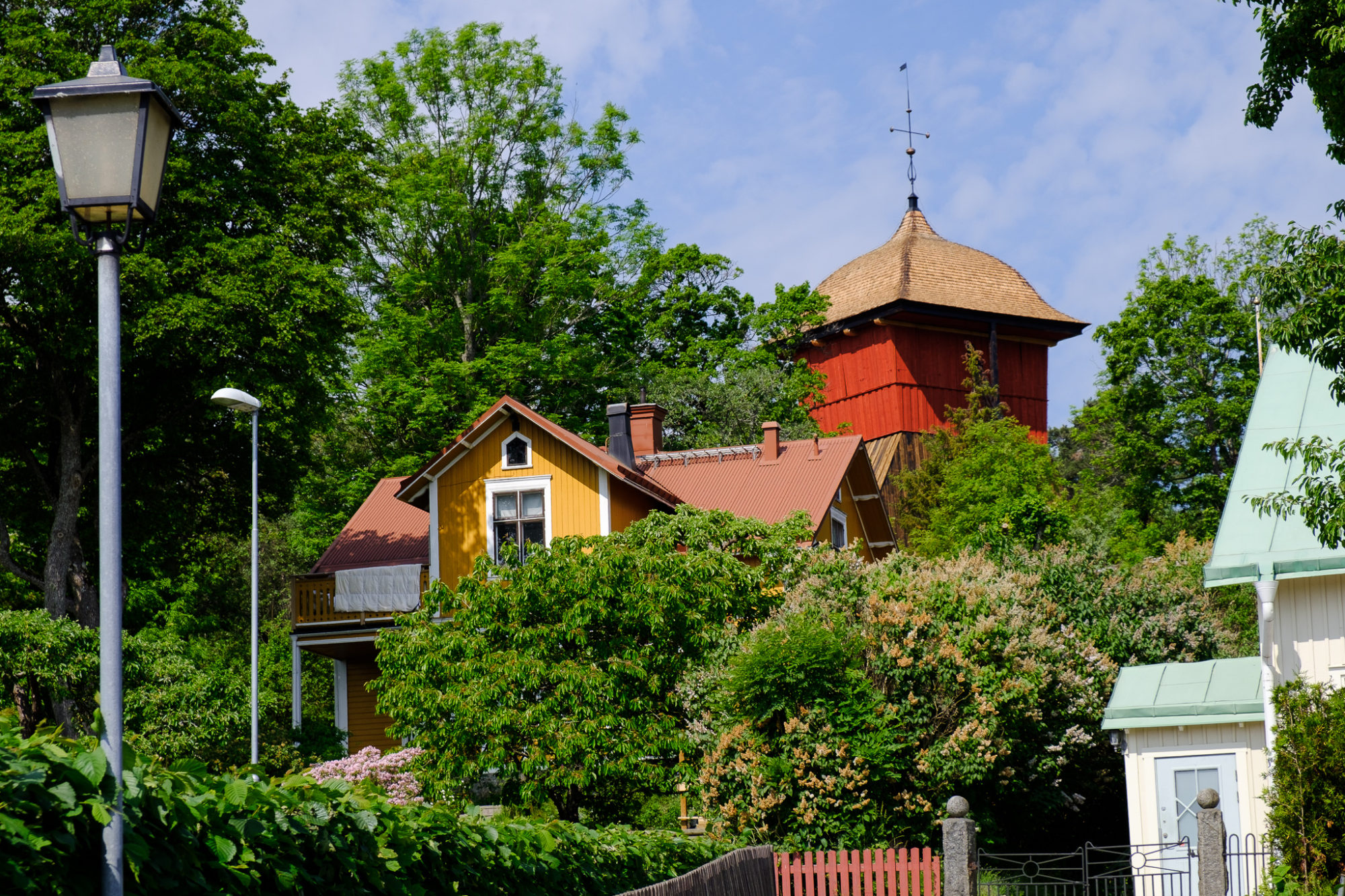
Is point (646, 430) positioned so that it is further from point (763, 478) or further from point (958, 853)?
point (958, 853)

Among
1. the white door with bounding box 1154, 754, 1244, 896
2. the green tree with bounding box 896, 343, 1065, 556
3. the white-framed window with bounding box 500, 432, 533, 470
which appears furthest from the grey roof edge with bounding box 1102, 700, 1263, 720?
the white-framed window with bounding box 500, 432, 533, 470

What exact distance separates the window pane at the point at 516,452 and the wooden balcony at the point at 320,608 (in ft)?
10.2

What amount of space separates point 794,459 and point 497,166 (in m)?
16.1

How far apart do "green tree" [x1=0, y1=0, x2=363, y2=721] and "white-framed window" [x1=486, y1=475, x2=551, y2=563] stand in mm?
4150

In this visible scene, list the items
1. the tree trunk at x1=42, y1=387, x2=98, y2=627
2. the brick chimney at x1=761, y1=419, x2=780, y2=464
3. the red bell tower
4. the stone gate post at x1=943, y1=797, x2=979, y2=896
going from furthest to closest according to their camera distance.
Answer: the red bell tower < the brick chimney at x1=761, y1=419, x2=780, y2=464 < the tree trunk at x1=42, y1=387, x2=98, y2=627 < the stone gate post at x1=943, y1=797, x2=979, y2=896

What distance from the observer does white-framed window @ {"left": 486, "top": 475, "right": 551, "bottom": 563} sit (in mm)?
29891

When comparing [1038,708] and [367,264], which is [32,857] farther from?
[367,264]

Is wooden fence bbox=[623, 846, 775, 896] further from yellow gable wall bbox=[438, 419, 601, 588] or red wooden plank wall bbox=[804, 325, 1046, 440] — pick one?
red wooden plank wall bbox=[804, 325, 1046, 440]

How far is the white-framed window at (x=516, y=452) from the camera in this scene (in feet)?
98.7

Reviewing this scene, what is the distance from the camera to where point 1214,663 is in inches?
657

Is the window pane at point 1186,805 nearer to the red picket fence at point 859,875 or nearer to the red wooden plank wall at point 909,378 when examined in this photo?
the red picket fence at point 859,875

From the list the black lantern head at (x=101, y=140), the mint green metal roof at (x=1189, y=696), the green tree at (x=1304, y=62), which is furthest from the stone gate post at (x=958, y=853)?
the black lantern head at (x=101, y=140)

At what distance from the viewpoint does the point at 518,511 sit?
1187 inches

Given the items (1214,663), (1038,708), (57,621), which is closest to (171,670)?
(57,621)
